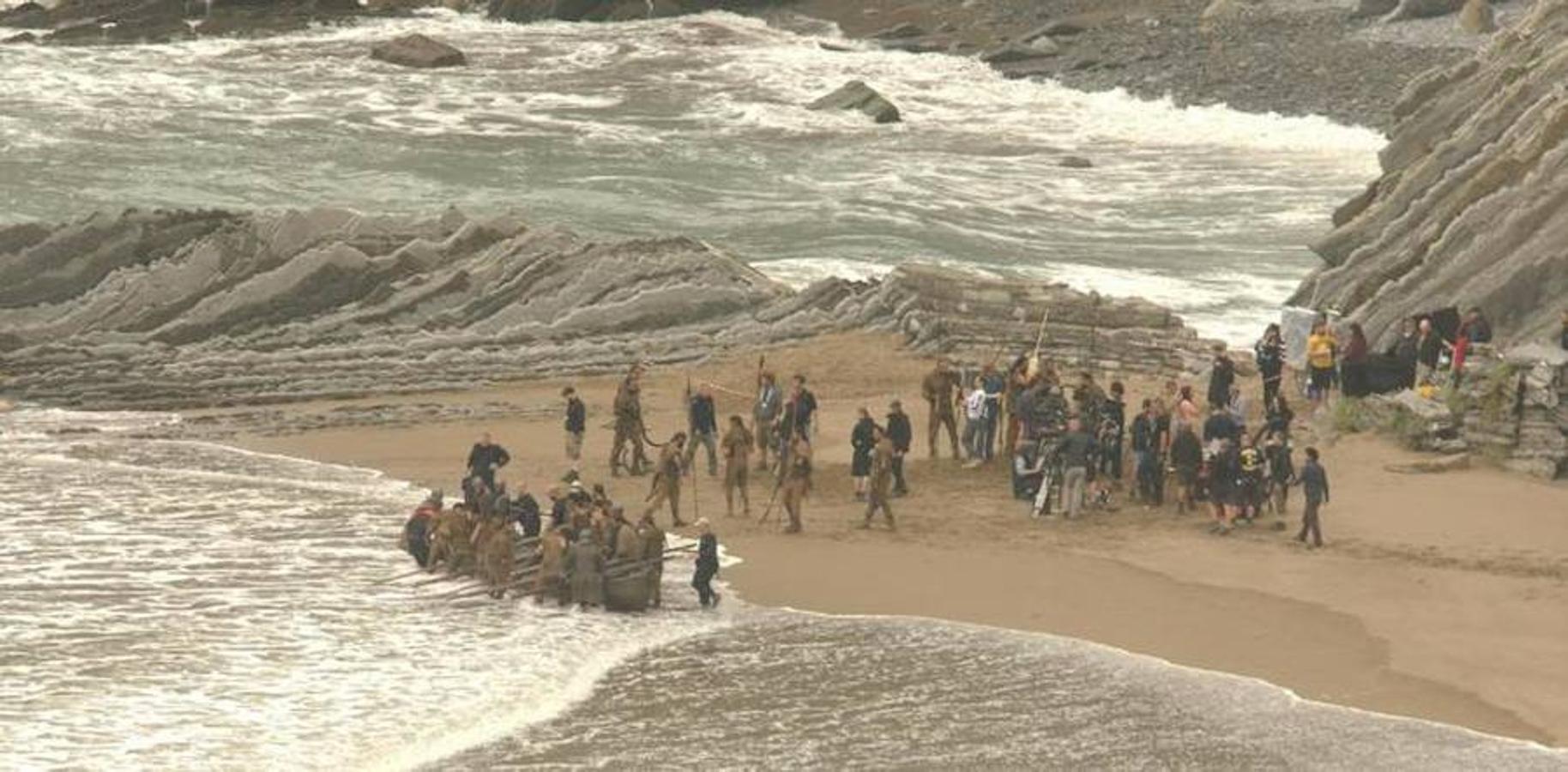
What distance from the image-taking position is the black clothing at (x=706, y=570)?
26.7m

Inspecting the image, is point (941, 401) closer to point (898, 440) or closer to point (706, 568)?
point (898, 440)

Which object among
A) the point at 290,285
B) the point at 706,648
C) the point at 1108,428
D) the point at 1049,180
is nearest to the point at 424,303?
the point at 290,285

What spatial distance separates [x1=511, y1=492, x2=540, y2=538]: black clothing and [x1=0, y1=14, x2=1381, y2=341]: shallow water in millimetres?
17077

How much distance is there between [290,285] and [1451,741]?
21.3 metres

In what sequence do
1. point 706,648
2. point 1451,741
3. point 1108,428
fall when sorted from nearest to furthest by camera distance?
1. point 1451,741
2. point 706,648
3. point 1108,428

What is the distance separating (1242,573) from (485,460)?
26.4ft

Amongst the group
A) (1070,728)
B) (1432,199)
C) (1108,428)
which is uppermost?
(1432,199)

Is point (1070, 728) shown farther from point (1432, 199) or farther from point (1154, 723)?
point (1432, 199)

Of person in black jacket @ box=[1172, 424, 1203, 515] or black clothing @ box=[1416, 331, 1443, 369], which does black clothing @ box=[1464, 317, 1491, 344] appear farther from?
person in black jacket @ box=[1172, 424, 1203, 515]

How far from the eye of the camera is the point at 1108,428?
3105cm

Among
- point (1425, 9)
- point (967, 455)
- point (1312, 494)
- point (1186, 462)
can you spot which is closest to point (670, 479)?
point (967, 455)

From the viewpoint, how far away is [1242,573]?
2780cm

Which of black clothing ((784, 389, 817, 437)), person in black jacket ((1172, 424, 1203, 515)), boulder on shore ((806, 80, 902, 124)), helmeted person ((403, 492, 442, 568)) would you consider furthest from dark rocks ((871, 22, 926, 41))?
helmeted person ((403, 492, 442, 568))

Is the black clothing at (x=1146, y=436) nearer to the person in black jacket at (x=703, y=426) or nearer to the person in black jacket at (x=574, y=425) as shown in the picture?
the person in black jacket at (x=703, y=426)
